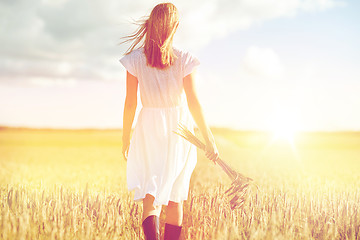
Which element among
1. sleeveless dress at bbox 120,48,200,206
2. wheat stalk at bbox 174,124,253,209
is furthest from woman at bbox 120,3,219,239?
wheat stalk at bbox 174,124,253,209

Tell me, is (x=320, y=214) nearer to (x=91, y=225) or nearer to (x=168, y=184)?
(x=168, y=184)

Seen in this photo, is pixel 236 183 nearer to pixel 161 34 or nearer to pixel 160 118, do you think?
pixel 160 118

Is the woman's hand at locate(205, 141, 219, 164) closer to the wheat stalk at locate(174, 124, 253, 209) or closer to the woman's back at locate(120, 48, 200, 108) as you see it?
the wheat stalk at locate(174, 124, 253, 209)

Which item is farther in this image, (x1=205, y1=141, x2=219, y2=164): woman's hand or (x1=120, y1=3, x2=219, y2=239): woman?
(x1=205, y1=141, x2=219, y2=164): woman's hand

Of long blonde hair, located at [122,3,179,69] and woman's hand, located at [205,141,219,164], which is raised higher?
long blonde hair, located at [122,3,179,69]

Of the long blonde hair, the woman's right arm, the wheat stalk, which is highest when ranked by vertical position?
the long blonde hair

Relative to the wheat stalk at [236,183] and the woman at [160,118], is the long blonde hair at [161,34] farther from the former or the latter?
the wheat stalk at [236,183]

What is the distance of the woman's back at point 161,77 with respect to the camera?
3045 mm

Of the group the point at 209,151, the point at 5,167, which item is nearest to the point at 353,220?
the point at 209,151

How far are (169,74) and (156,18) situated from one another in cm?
46

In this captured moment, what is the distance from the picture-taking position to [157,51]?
3006 millimetres

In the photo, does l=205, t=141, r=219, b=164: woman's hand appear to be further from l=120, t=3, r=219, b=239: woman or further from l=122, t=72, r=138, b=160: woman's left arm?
l=122, t=72, r=138, b=160: woman's left arm

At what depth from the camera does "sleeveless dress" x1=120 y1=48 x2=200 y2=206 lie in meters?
3.05

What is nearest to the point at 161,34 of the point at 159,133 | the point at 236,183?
the point at 159,133
